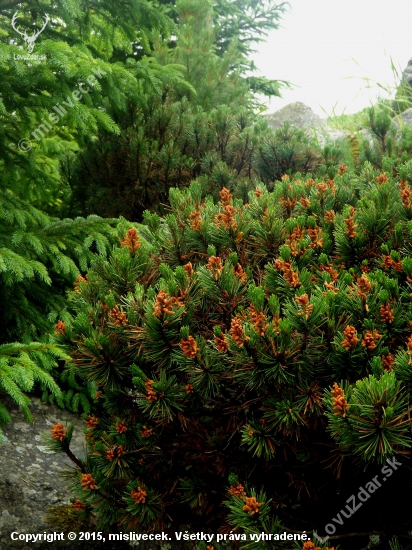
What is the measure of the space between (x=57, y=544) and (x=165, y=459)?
3.54ft

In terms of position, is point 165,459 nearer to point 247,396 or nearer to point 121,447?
point 121,447

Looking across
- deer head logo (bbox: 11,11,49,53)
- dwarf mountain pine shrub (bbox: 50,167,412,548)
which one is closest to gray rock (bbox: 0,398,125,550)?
dwarf mountain pine shrub (bbox: 50,167,412,548)

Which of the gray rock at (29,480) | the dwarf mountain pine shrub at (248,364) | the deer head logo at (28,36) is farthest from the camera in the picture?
the deer head logo at (28,36)

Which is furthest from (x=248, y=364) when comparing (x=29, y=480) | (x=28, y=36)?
(x=28, y=36)

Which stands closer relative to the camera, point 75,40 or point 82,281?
point 82,281

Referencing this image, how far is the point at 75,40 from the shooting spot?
4.64 metres

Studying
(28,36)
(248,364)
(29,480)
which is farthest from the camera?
(28,36)

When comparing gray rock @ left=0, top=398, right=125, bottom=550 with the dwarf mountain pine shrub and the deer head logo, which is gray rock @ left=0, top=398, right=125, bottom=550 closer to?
the dwarf mountain pine shrub

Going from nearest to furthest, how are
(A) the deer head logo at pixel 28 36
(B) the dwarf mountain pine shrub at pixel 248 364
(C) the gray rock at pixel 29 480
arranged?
(B) the dwarf mountain pine shrub at pixel 248 364, (C) the gray rock at pixel 29 480, (A) the deer head logo at pixel 28 36

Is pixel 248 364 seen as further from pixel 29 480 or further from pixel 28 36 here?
pixel 28 36

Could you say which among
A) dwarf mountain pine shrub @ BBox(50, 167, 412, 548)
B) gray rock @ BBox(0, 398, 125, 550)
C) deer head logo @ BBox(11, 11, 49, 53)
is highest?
deer head logo @ BBox(11, 11, 49, 53)

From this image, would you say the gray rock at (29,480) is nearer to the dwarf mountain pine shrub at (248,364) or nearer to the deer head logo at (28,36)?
the dwarf mountain pine shrub at (248,364)

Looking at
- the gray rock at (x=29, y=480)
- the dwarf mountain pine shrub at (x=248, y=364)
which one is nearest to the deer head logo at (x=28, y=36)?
the dwarf mountain pine shrub at (x=248, y=364)

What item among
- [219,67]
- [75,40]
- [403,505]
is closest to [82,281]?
[403,505]
